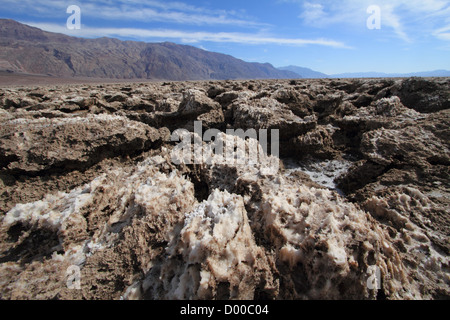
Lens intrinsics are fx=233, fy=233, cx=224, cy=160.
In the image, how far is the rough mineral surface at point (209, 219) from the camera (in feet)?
5.10

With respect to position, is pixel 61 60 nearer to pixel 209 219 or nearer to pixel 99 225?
pixel 99 225

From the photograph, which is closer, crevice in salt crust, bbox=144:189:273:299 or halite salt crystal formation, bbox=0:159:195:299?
crevice in salt crust, bbox=144:189:273:299

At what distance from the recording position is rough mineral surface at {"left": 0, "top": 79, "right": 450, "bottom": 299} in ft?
5.10

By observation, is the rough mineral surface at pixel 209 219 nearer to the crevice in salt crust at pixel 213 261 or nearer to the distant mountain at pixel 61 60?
the crevice in salt crust at pixel 213 261

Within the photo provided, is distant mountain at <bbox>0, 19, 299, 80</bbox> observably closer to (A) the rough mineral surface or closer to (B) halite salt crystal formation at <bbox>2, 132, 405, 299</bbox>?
(A) the rough mineral surface

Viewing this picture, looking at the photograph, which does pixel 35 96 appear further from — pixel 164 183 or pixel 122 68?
pixel 122 68

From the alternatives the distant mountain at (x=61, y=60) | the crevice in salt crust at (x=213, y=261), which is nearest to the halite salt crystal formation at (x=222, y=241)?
the crevice in salt crust at (x=213, y=261)

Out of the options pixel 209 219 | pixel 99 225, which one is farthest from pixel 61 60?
pixel 209 219

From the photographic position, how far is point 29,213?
2.27m

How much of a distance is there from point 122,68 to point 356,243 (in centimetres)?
17902

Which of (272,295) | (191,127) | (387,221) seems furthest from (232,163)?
(191,127)

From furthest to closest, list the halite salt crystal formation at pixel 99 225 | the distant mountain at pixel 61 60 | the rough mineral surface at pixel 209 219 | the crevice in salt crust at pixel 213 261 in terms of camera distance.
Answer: the distant mountain at pixel 61 60 → the halite salt crystal formation at pixel 99 225 → the rough mineral surface at pixel 209 219 → the crevice in salt crust at pixel 213 261

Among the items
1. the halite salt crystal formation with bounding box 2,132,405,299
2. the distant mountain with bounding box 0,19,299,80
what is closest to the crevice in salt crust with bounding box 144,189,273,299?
the halite salt crystal formation with bounding box 2,132,405,299

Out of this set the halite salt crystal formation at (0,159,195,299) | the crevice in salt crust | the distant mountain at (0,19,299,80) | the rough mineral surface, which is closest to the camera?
the crevice in salt crust
